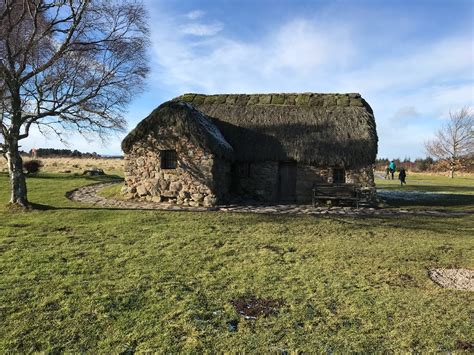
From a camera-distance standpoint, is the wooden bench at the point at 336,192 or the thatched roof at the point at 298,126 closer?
the wooden bench at the point at 336,192

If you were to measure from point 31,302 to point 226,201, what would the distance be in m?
11.9

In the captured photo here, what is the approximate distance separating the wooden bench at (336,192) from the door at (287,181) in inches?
90.5

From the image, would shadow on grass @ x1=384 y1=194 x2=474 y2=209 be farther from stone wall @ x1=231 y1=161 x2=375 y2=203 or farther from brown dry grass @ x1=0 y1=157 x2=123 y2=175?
brown dry grass @ x1=0 y1=157 x2=123 y2=175

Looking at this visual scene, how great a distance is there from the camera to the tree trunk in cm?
1304

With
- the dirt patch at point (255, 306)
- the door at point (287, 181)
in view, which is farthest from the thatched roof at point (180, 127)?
the dirt patch at point (255, 306)

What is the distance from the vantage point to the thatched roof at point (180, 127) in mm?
16109

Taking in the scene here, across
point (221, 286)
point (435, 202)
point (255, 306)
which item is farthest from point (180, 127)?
point (435, 202)

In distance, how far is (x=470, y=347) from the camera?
4.47 meters

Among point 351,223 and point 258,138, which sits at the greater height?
point 258,138

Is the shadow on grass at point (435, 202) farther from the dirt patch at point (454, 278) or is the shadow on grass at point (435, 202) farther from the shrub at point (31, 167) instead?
Answer: the shrub at point (31, 167)

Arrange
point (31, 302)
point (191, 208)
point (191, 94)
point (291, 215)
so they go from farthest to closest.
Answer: point (191, 94) < point (191, 208) < point (291, 215) < point (31, 302)

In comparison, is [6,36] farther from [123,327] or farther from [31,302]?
[123,327]

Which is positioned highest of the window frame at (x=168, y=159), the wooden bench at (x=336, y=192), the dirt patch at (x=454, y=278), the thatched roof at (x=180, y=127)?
the thatched roof at (x=180, y=127)

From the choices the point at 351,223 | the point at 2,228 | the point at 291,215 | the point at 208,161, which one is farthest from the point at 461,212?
the point at 2,228
